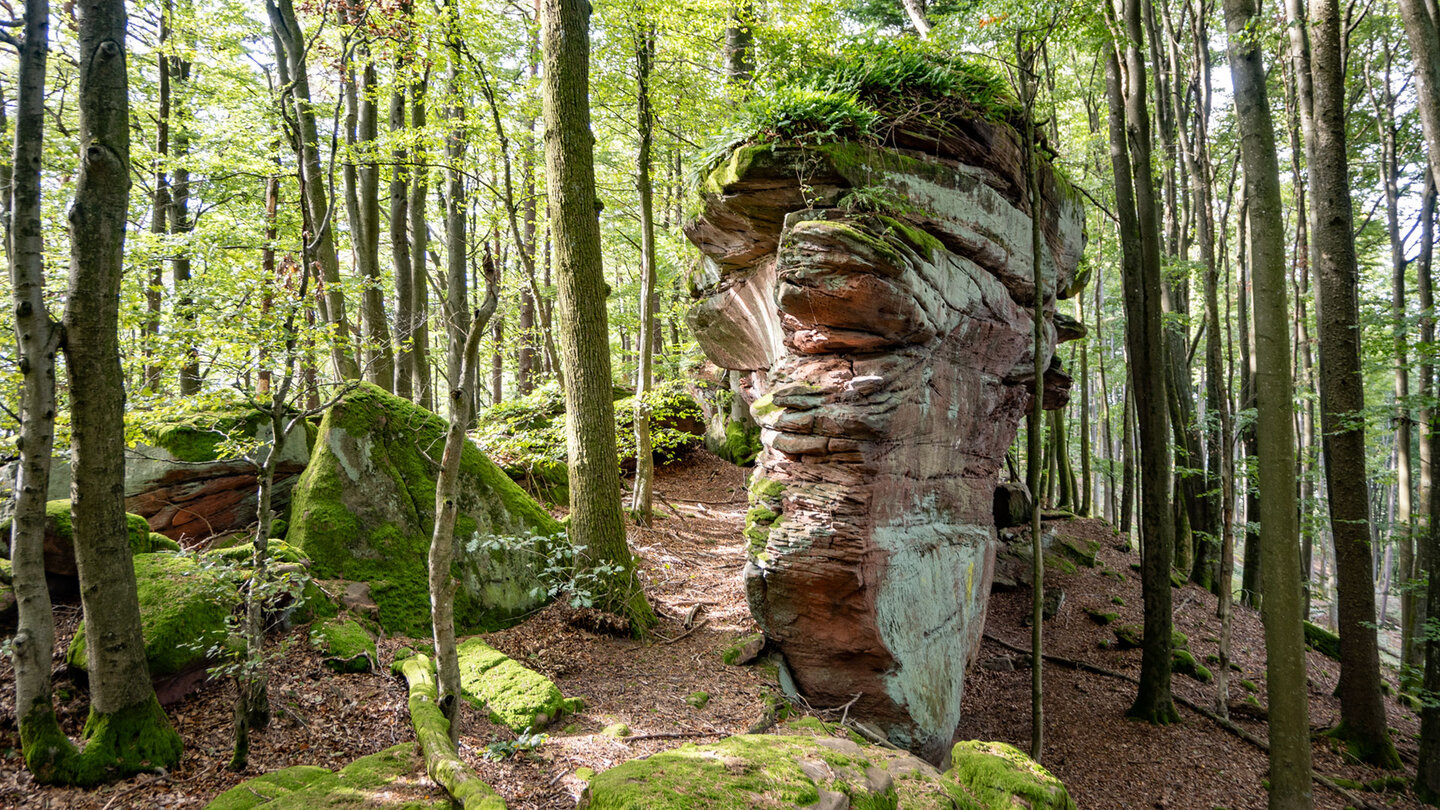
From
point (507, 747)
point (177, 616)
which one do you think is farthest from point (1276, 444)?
point (177, 616)

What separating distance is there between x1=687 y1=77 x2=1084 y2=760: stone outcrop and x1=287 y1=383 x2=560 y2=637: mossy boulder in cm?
291

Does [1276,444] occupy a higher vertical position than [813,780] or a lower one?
higher

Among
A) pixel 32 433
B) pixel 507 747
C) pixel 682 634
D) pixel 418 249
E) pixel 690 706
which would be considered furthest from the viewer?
pixel 418 249

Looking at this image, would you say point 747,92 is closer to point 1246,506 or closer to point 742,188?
point 742,188

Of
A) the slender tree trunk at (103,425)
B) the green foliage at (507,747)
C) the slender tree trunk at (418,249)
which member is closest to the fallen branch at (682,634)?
the green foliage at (507,747)

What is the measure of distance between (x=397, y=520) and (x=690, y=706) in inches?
151

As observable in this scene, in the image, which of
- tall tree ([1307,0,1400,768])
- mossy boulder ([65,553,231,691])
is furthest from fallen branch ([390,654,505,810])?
tall tree ([1307,0,1400,768])

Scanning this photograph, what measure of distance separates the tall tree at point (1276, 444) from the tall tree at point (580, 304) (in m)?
6.70

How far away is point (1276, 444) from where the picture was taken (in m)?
6.27

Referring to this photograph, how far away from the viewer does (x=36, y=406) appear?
3.58 metres

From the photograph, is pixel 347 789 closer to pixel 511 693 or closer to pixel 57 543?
pixel 511 693

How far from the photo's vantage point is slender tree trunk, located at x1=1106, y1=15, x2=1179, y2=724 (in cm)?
881

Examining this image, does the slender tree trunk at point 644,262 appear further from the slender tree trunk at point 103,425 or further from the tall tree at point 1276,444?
the tall tree at point 1276,444

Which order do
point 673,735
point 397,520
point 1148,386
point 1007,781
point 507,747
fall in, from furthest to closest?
point 1148,386, point 397,520, point 673,735, point 1007,781, point 507,747
